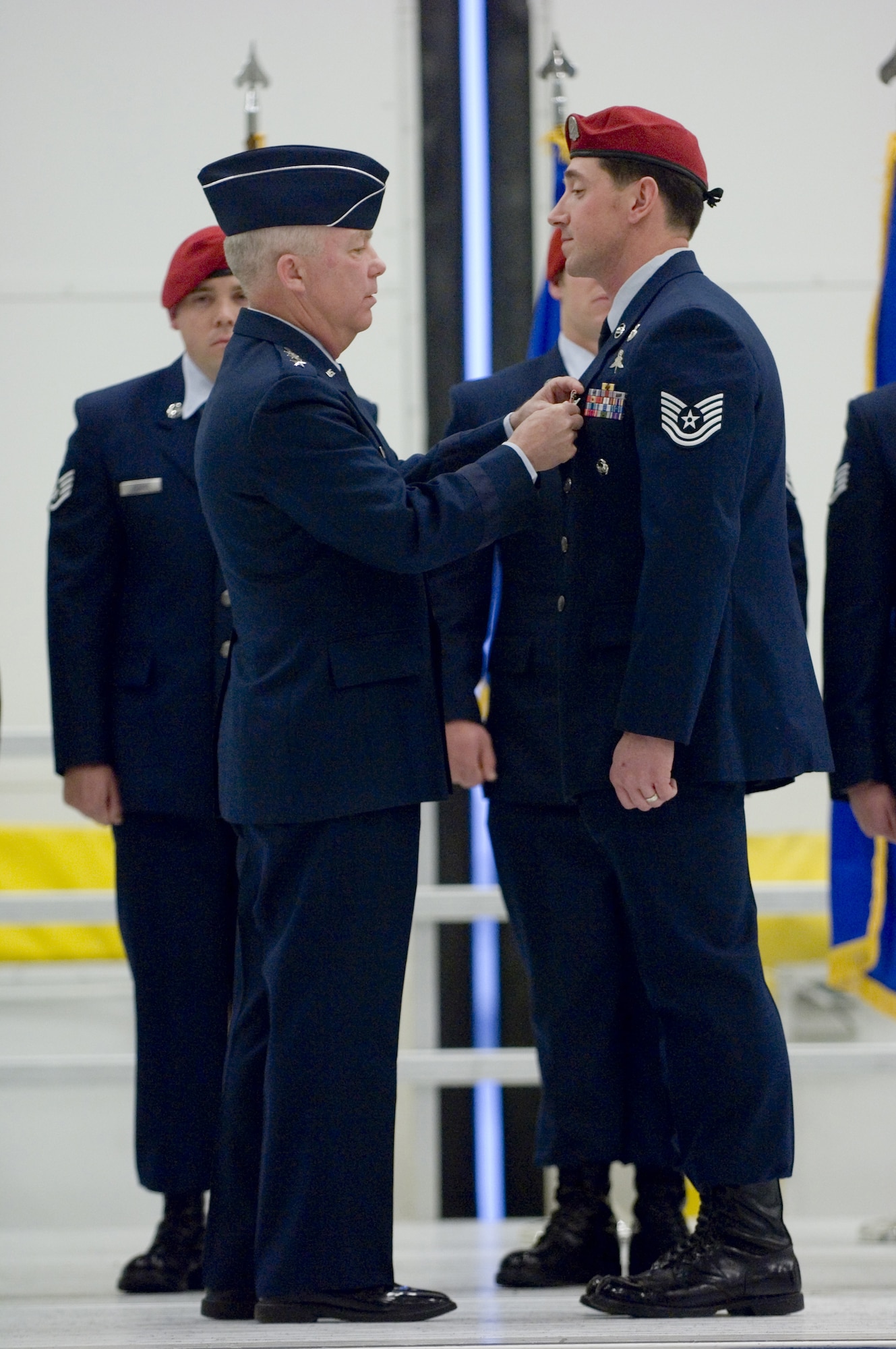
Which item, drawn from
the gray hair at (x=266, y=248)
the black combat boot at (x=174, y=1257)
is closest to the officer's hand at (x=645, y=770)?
the gray hair at (x=266, y=248)

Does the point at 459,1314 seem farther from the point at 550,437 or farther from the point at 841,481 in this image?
the point at 841,481

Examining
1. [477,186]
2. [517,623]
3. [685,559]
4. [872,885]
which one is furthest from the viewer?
[477,186]

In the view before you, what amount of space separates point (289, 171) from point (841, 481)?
0.90 m

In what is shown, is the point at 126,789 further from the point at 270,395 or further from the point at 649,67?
the point at 649,67

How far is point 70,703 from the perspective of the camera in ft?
7.55

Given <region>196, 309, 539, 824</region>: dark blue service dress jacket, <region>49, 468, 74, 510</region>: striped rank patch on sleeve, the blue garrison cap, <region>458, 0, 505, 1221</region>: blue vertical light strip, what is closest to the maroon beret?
the blue garrison cap

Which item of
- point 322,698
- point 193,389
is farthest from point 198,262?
point 322,698

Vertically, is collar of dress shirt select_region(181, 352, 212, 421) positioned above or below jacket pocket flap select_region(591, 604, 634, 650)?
above

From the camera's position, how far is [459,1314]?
1801 millimetres

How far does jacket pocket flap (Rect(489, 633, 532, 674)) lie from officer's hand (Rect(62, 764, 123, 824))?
0.58m

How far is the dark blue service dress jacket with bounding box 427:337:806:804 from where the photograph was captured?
2186 mm

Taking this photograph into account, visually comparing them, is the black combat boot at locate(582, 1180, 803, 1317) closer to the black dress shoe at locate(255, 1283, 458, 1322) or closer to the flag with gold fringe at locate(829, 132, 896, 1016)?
the black dress shoe at locate(255, 1283, 458, 1322)

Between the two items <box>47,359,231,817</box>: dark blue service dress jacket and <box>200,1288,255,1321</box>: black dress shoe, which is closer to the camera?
<box>200,1288,255,1321</box>: black dress shoe

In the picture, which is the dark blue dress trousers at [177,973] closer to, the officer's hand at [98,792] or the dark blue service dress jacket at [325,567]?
the officer's hand at [98,792]
